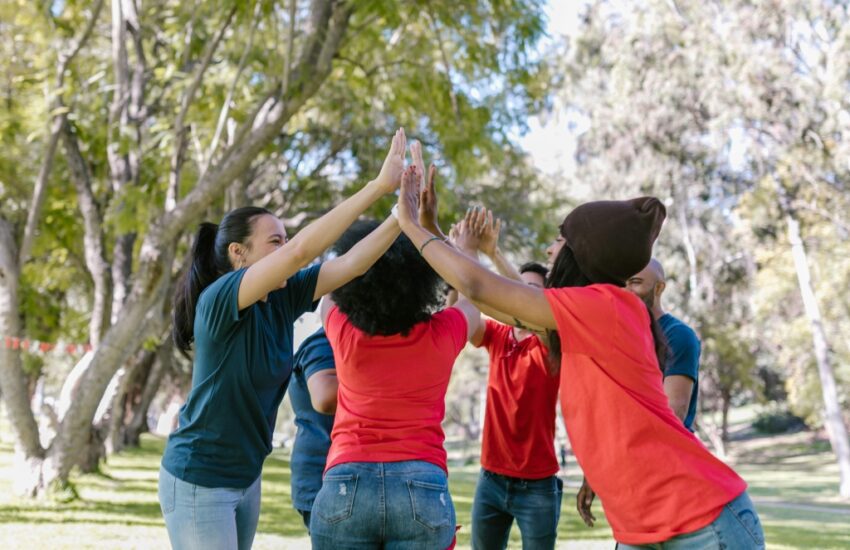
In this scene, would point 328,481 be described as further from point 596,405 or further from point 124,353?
point 124,353

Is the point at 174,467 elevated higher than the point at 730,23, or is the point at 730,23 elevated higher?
the point at 730,23

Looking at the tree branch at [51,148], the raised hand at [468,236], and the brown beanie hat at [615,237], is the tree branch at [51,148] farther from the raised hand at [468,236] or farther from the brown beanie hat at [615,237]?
the brown beanie hat at [615,237]

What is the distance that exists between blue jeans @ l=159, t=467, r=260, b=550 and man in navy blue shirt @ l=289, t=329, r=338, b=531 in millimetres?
533

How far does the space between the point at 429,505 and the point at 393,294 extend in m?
0.69

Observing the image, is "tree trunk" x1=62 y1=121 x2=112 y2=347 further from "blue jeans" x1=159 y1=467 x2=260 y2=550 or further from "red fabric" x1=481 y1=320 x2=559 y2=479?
"blue jeans" x1=159 y1=467 x2=260 y2=550

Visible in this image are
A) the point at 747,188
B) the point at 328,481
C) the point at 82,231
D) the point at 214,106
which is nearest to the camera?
the point at 328,481

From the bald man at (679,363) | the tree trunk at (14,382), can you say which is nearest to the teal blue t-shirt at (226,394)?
the bald man at (679,363)

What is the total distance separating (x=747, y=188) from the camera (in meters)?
29.6

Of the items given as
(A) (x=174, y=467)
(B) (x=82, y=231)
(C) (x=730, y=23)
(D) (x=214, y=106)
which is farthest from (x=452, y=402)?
Result: (A) (x=174, y=467)

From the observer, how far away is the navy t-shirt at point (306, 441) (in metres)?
3.71

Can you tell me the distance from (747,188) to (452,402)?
1015 inches

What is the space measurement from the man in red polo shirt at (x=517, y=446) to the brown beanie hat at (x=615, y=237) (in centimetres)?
123

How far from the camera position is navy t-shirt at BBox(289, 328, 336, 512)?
3707 mm

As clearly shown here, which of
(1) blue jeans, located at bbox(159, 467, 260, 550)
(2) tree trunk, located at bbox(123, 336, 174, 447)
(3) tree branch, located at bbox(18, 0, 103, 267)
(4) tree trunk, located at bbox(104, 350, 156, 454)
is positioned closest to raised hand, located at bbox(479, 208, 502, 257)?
(1) blue jeans, located at bbox(159, 467, 260, 550)
